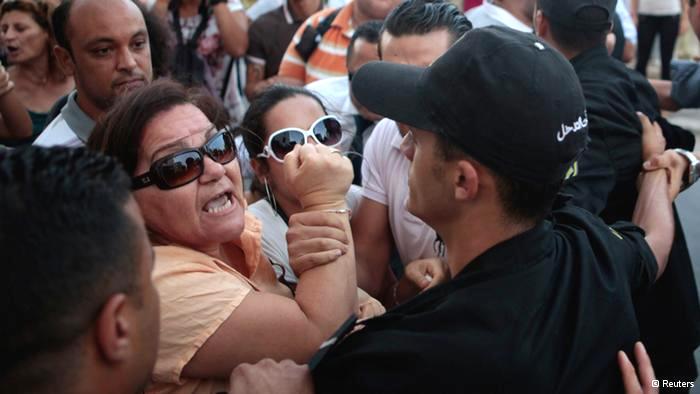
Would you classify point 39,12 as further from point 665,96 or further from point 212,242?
point 665,96

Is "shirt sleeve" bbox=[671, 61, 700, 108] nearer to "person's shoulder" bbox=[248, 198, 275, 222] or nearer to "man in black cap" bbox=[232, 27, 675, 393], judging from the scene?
→ "man in black cap" bbox=[232, 27, 675, 393]

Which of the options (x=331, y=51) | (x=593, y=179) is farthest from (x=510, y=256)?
(x=331, y=51)

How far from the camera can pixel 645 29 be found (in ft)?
24.9

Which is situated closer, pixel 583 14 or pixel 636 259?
pixel 636 259

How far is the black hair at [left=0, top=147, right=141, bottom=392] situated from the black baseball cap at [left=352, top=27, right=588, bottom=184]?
70 cm

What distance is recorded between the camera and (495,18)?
156 inches

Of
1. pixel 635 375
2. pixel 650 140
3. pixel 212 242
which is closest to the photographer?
pixel 635 375

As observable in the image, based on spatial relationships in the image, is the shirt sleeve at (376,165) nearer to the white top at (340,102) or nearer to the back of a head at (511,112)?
the white top at (340,102)

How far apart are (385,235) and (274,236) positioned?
42 centimetres

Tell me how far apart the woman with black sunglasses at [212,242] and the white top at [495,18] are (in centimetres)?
234

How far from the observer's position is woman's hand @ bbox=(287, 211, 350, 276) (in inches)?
68.3

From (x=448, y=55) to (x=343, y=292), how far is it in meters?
0.62

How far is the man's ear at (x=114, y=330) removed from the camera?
1067 mm

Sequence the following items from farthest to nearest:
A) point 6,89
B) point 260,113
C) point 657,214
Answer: point 6,89, point 260,113, point 657,214
